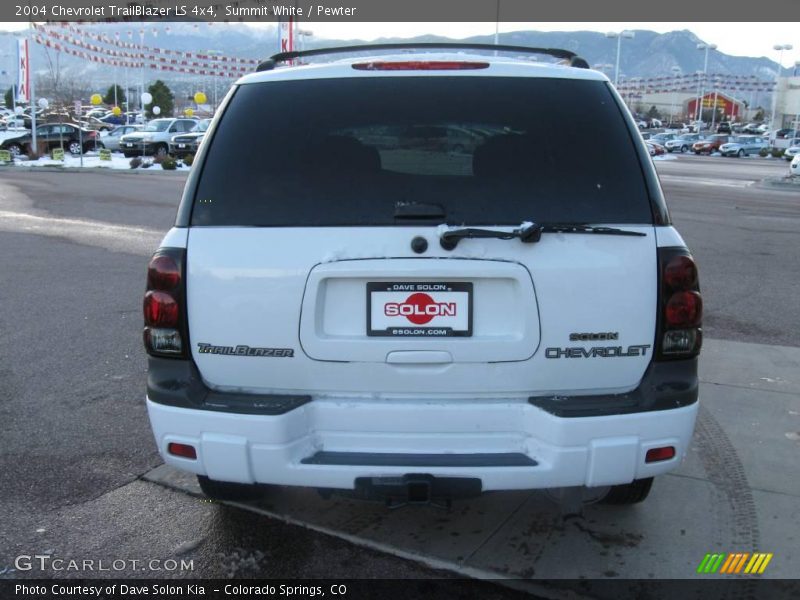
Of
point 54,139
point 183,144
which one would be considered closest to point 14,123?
point 54,139

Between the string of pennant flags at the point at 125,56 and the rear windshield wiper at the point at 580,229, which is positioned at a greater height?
the string of pennant flags at the point at 125,56

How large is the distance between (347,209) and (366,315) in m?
0.39

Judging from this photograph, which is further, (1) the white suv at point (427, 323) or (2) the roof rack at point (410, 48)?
(2) the roof rack at point (410, 48)

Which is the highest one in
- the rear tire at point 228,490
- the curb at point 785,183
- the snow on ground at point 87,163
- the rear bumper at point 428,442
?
the rear bumper at point 428,442

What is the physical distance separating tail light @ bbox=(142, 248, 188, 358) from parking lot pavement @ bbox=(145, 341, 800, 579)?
883 millimetres

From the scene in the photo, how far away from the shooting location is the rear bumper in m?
2.78

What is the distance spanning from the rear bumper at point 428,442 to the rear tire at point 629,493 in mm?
718

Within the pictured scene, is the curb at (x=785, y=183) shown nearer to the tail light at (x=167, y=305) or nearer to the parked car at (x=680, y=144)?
the tail light at (x=167, y=305)

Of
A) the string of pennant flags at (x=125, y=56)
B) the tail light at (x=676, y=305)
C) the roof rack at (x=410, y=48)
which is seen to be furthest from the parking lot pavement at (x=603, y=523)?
the string of pennant flags at (x=125, y=56)

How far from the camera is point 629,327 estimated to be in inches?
111
